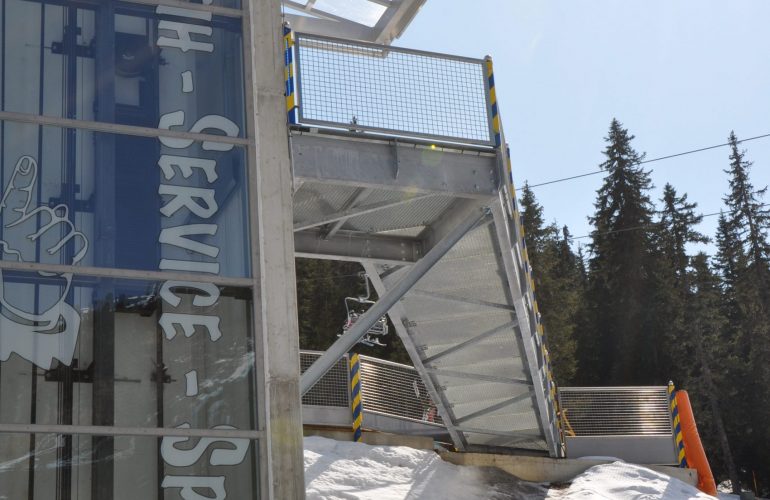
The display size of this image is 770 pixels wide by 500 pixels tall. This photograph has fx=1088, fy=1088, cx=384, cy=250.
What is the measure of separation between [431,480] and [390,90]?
661cm

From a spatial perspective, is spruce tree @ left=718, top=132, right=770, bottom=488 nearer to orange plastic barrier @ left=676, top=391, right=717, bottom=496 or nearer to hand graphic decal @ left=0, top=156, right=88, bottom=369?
orange plastic barrier @ left=676, top=391, right=717, bottom=496

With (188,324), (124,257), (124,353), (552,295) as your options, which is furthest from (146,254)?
(552,295)

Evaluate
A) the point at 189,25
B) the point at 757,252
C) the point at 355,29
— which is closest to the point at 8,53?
the point at 189,25

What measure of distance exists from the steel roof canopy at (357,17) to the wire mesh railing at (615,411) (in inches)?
351

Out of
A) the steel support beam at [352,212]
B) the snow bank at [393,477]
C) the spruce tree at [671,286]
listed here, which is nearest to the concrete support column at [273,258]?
the steel support beam at [352,212]

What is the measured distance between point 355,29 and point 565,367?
126 feet

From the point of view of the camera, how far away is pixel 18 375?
28.1 ft

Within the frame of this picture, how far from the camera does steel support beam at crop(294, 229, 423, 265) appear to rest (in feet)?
52.7

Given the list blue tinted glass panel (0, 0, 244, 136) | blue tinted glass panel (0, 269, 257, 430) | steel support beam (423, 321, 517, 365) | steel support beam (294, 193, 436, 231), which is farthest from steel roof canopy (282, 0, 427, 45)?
blue tinted glass panel (0, 269, 257, 430)

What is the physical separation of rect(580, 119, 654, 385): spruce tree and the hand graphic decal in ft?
176

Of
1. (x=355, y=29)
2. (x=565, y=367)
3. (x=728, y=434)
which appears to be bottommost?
(x=728, y=434)

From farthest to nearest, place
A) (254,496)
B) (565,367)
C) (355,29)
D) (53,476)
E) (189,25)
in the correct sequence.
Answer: (565,367)
(355,29)
(189,25)
(254,496)
(53,476)

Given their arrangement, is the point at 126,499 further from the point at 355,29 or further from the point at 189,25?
the point at 355,29

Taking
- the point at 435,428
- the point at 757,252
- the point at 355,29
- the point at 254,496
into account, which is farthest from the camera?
the point at 757,252
